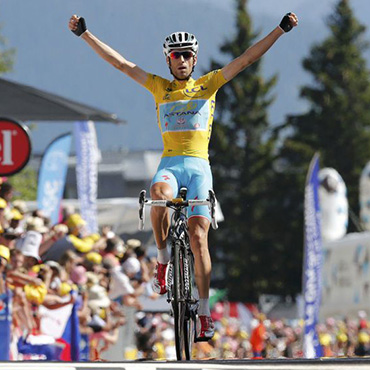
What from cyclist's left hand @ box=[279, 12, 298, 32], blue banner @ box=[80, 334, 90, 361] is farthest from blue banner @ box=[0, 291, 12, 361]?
cyclist's left hand @ box=[279, 12, 298, 32]

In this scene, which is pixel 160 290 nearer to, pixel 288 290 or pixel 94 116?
pixel 94 116

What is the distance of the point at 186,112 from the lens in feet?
30.0

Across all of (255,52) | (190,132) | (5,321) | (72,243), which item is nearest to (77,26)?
(190,132)

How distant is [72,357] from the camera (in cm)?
1285

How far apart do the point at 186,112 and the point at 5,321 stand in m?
3.58

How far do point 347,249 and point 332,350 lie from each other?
320 inches

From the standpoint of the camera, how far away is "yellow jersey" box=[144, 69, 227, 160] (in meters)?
9.13

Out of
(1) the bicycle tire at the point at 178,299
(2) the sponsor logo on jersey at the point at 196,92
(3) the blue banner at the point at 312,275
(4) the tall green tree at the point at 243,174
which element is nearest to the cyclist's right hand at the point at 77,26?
(2) the sponsor logo on jersey at the point at 196,92

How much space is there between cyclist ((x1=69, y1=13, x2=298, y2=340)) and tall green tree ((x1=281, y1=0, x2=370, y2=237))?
6097 centimetres

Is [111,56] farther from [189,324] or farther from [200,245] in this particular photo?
[189,324]

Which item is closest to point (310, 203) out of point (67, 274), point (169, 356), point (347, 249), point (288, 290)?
point (169, 356)

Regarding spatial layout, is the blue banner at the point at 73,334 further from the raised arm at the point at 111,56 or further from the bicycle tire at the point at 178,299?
the raised arm at the point at 111,56

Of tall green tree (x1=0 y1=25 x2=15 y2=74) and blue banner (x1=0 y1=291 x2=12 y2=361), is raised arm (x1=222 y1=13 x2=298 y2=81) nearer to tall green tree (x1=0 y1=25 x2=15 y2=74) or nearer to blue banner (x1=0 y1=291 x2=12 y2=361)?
blue banner (x1=0 y1=291 x2=12 y2=361)

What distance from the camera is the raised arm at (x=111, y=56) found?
9.29 meters
